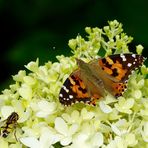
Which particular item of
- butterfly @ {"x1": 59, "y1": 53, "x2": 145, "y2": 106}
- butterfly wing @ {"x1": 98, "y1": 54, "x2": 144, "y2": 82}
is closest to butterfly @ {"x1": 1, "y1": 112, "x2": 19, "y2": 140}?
butterfly @ {"x1": 59, "y1": 53, "x2": 145, "y2": 106}

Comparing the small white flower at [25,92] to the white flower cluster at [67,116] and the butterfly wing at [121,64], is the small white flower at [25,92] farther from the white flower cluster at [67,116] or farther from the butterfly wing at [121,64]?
the butterfly wing at [121,64]

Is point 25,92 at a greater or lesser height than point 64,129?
greater

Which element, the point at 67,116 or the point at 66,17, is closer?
the point at 67,116

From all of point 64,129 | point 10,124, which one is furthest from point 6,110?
point 64,129

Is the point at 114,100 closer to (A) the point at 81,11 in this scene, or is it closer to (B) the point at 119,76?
(B) the point at 119,76

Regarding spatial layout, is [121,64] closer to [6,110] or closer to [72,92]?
[72,92]

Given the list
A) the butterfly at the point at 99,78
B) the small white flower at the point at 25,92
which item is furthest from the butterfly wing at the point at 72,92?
the small white flower at the point at 25,92
